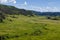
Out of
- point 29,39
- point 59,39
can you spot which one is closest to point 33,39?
point 29,39

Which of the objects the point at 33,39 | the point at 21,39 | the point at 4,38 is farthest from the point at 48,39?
the point at 4,38

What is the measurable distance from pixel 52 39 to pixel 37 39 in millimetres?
10023

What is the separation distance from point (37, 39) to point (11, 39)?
56.7 ft

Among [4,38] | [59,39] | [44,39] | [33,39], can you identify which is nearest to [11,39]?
[4,38]

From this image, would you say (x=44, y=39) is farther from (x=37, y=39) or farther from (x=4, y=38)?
(x=4, y=38)

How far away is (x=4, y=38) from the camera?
120m

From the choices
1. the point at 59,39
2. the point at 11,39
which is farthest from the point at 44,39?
the point at 11,39

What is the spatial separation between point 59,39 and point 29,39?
63.8 ft

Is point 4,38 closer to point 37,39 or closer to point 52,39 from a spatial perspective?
point 37,39

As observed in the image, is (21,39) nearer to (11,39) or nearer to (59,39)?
(11,39)

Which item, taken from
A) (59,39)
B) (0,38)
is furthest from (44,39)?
(0,38)

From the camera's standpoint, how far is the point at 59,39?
114 m

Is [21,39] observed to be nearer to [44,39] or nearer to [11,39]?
[11,39]

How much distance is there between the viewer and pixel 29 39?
117188 mm
